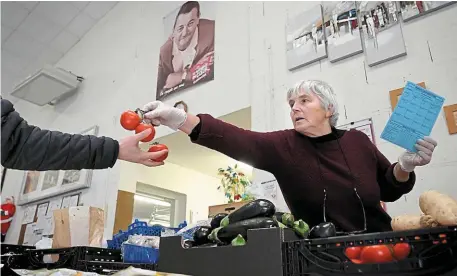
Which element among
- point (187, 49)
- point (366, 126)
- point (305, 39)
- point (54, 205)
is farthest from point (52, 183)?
point (366, 126)

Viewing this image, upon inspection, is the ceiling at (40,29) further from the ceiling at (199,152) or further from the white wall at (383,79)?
the white wall at (383,79)

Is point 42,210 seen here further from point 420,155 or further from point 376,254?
point 376,254

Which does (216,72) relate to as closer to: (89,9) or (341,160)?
(341,160)

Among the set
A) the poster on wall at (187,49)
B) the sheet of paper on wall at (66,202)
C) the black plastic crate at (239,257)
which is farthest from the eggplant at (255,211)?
the sheet of paper on wall at (66,202)

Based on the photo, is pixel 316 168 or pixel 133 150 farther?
pixel 316 168

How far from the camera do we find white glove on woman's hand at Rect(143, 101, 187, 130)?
1.14 meters

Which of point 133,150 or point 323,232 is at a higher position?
point 133,150

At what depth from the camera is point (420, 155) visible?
1.08 metres

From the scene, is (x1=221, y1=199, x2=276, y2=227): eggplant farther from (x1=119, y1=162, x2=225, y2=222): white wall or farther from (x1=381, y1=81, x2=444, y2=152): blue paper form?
(x1=119, y1=162, x2=225, y2=222): white wall

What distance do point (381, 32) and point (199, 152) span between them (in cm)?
173

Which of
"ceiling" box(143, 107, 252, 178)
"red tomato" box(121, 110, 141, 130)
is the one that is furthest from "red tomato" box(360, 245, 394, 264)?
"ceiling" box(143, 107, 252, 178)

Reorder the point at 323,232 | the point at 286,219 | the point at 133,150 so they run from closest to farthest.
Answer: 1. the point at 323,232
2. the point at 286,219
3. the point at 133,150

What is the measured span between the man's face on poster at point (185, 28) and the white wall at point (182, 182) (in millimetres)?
A: 1046

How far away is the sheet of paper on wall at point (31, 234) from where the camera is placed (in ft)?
11.5
